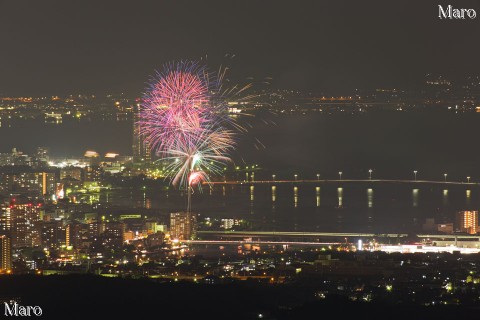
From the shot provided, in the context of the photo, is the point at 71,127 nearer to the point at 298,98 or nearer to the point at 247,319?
the point at 298,98

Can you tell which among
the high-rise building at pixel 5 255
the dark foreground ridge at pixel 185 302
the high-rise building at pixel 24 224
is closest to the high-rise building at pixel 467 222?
the high-rise building at pixel 24 224

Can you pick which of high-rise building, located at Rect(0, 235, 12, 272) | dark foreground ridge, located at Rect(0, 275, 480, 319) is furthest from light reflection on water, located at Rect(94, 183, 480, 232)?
dark foreground ridge, located at Rect(0, 275, 480, 319)

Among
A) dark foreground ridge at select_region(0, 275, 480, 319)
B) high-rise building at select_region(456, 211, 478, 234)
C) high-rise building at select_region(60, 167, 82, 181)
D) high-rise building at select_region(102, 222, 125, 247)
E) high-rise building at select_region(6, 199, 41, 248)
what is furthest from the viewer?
high-rise building at select_region(60, 167, 82, 181)

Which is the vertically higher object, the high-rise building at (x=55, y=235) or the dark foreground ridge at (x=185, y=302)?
the high-rise building at (x=55, y=235)

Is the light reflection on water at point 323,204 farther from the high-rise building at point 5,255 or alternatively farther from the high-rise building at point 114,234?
the high-rise building at point 5,255

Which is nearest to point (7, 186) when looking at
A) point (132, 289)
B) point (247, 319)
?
point (132, 289)

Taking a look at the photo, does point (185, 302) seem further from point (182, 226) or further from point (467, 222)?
point (467, 222)

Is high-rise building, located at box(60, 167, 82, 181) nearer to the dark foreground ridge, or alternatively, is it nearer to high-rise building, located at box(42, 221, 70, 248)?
high-rise building, located at box(42, 221, 70, 248)
